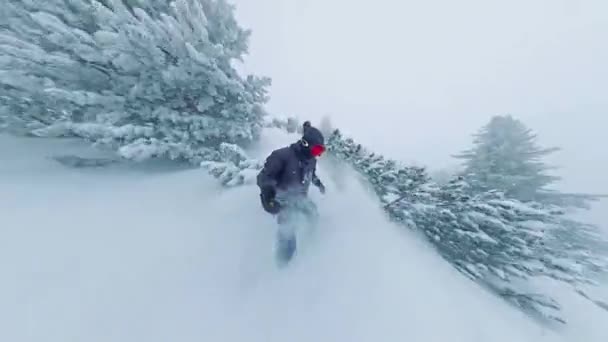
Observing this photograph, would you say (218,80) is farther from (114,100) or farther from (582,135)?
(582,135)

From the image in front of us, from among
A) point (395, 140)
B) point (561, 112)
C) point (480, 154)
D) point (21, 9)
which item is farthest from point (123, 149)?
point (561, 112)

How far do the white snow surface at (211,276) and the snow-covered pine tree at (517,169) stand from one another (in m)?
5.91

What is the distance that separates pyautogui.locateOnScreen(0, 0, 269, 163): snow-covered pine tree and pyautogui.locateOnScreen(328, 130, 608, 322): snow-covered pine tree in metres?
3.89

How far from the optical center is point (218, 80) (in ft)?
19.6

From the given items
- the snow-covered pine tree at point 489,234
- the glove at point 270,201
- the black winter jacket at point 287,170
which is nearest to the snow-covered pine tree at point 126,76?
the black winter jacket at point 287,170

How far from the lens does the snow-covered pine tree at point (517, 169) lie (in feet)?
33.7

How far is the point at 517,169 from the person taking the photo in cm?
1050

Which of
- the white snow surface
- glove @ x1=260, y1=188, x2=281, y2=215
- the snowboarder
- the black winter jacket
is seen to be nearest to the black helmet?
the snowboarder

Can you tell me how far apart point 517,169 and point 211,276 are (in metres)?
12.1

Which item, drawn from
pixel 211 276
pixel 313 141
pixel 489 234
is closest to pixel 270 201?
pixel 313 141

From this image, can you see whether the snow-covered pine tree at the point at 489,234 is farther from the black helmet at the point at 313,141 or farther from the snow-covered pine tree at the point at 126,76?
the snow-covered pine tree at the point at 126,76

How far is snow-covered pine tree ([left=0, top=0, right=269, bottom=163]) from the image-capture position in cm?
507

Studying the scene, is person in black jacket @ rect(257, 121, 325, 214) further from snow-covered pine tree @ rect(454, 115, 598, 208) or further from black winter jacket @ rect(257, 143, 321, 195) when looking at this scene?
snow-covered pine tree @ rect(454, 115, 598, 208)

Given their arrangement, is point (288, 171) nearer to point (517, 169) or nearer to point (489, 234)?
point (489, 234)
